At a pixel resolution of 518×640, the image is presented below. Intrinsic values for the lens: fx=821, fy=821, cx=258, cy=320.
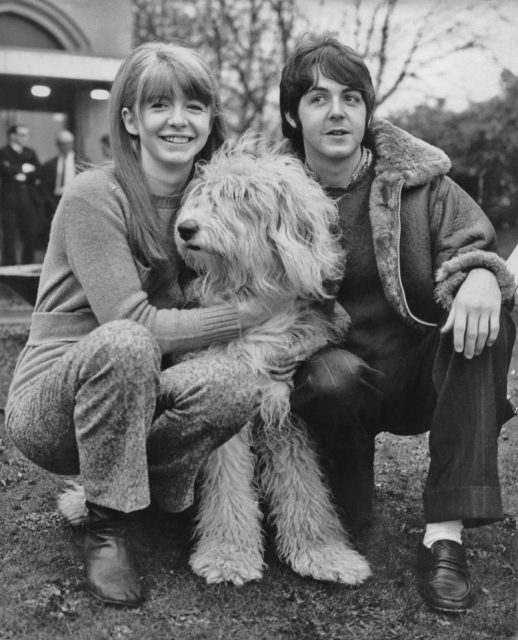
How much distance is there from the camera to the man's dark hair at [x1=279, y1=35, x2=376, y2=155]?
9.97ft

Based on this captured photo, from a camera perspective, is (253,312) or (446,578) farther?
(253,312)

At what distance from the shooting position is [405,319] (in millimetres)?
3018

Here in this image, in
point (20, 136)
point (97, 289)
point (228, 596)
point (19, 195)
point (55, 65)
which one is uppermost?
point (55, 65)

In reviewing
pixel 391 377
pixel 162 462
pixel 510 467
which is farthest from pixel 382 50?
pixel 162 462

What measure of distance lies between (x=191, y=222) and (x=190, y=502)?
94cm

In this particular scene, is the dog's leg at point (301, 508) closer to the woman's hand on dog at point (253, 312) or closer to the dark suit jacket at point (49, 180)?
the woman's hand on dog at point (253, 312)

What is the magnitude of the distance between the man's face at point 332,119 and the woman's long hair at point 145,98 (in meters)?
0.36

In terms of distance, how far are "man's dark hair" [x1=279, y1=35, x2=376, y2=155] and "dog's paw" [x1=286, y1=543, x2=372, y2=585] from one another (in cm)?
160

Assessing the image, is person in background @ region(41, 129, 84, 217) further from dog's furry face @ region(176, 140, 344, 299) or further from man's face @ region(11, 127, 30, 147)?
dog's furry face @ region(176, 140, 344, 299)

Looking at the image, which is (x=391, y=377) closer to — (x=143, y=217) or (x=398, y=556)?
(x=398, y=556)

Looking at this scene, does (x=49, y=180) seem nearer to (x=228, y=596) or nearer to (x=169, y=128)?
(x=169, y=128)

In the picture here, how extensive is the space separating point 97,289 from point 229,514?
2.94 ft

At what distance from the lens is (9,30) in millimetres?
11117

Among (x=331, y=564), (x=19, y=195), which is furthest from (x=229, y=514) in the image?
(x=19, y=195)
